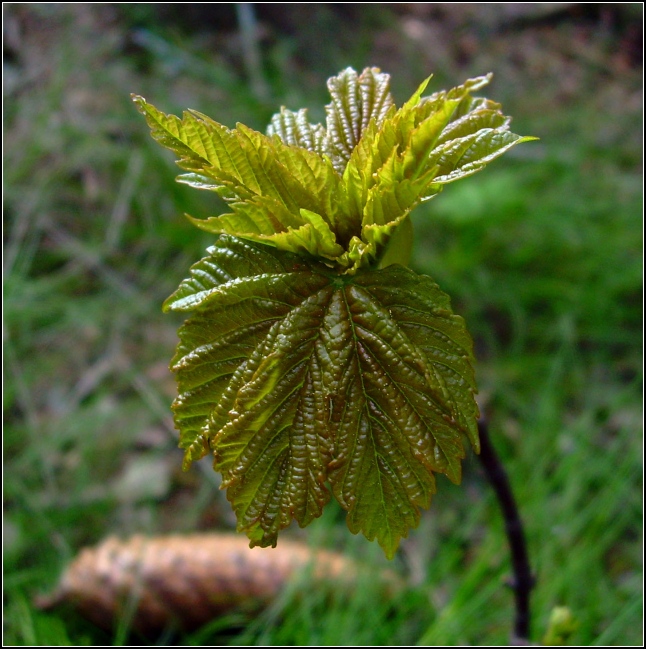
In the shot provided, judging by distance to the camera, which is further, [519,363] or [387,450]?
[519,363]

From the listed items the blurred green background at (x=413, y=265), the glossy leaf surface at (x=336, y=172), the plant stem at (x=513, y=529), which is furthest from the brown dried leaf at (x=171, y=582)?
the glossy leaf surface at (x=336, y=172)

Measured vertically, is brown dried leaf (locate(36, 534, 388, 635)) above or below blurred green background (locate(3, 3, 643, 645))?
below

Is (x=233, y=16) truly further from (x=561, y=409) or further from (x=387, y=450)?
(x=387, y=450)

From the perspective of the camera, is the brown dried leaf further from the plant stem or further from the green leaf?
the green leaf

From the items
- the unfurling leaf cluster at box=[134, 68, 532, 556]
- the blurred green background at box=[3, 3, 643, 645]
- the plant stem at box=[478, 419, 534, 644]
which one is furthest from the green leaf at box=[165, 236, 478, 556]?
the blurred green background at box=[3, 3, 643, 645]

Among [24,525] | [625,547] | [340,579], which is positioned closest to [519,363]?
[625,547]

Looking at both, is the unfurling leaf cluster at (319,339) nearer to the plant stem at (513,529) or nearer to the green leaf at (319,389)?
the green leaf at (319,389)
